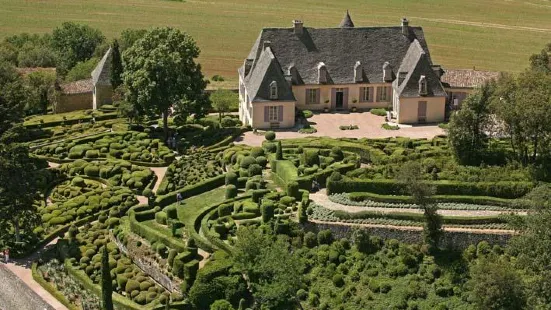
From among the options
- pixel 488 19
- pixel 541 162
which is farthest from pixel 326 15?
pixel 541 162

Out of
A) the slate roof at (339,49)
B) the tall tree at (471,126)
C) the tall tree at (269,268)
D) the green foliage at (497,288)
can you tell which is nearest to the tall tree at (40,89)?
the slate roof at (339,49)

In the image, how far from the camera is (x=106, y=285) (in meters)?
62.9

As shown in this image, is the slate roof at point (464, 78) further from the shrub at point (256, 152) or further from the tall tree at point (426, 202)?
the tall tree at point (426, 202)

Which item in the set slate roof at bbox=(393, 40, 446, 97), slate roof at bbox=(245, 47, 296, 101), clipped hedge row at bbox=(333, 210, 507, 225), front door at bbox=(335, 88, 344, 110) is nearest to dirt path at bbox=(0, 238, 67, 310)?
clipped hedge row at bbox=(333, 210, 507, 225)

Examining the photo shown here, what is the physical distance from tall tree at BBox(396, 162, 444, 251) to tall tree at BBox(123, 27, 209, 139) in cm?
3318

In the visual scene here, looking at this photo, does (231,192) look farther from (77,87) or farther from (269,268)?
(77,87)

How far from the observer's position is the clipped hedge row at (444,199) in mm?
71250

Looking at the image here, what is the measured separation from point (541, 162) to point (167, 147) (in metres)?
37.7

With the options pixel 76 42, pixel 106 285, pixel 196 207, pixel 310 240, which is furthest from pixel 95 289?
pixel 76 42

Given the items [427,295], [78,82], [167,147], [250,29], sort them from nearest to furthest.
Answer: [427,295]
[167,147]
[78,82]
[250,29]

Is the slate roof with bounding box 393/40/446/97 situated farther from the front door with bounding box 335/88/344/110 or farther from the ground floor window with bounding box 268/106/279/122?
the ground floor window with bounding box 268/106/279/122

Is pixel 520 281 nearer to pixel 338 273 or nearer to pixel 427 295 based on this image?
pixel 427 295

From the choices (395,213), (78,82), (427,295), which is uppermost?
(78,82)

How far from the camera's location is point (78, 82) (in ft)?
379
